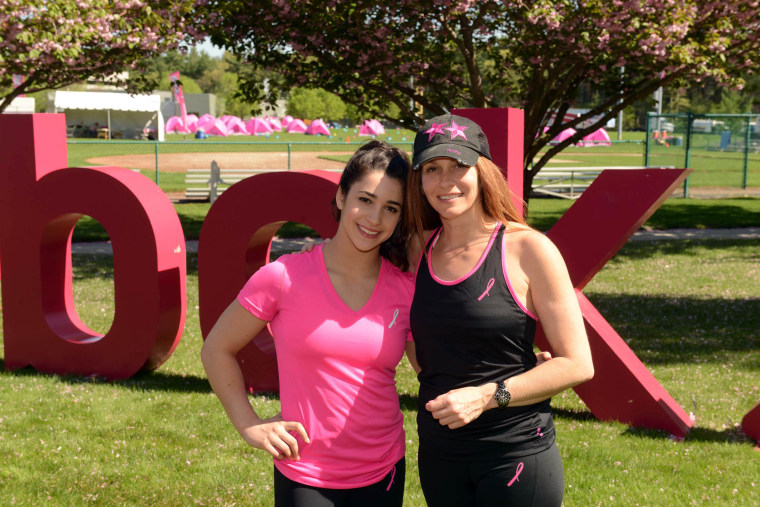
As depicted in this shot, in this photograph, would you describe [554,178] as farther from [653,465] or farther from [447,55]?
[653,465]

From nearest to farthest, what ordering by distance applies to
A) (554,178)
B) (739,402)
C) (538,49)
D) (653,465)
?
(653,465) < (739,402) < (538,49) < (554,178)

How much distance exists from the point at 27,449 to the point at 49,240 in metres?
2.30

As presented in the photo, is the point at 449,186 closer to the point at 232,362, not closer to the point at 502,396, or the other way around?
the point at 502,396

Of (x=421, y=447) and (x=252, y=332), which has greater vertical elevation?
(x=252, y=332)

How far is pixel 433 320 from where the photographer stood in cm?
242

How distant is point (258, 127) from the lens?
71.1 m

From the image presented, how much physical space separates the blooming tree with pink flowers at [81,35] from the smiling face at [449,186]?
941cm

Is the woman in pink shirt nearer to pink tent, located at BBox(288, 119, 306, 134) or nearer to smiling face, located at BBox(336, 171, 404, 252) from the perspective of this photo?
smiling face, located at BBox(336, 171, 404, 252)

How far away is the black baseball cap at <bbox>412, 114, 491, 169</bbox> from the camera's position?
95.3 inches

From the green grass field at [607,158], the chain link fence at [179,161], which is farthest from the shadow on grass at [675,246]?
the chain link fence at [179,161]

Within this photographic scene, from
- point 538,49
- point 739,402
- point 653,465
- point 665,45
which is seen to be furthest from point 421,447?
point 538,49

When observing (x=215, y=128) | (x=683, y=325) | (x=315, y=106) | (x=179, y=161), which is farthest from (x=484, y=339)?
(x=315, y=106)

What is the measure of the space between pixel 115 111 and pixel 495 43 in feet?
156

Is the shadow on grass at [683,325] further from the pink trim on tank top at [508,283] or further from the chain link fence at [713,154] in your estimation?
the chain link fence at [713,154]
